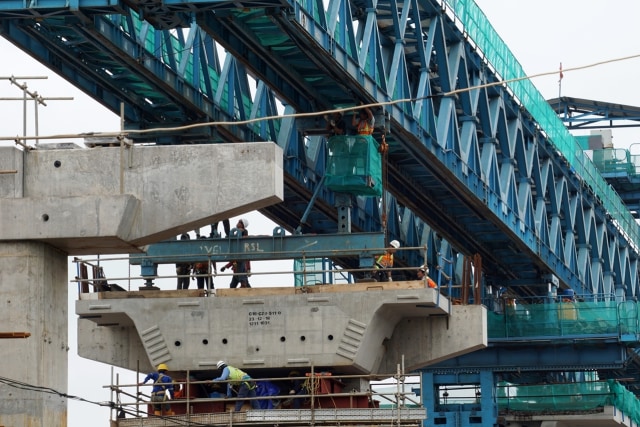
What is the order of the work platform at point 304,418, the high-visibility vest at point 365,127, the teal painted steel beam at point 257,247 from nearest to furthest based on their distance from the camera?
the work platform at point 304,418
the teal painted steel beam at point 257,247
the high-visibility vest at point 365,127

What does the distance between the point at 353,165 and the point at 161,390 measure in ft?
30.4

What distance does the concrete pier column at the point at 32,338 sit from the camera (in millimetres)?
27781

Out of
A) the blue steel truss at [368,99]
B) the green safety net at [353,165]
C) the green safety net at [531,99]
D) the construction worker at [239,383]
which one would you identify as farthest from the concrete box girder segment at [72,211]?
the green safety net at [531,99]

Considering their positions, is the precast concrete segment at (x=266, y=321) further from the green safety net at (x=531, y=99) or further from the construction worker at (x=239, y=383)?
the green safety net at (x=531, y=99)

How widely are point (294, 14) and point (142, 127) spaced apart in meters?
9.48

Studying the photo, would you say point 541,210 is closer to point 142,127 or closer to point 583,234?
point 583,234

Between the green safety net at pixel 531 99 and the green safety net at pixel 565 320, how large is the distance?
808 cm

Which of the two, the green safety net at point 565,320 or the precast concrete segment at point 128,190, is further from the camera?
the green safety net at point 565,320

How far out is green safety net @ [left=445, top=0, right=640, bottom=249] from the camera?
197 feet

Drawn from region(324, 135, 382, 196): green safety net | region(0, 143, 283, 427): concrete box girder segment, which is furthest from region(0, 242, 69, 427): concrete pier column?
region(324, 135, 382, 196): green safety net

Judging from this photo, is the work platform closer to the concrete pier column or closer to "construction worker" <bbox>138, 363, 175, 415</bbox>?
Answer: "construction worker" <bbox>138, 363, 175, 415</bbox>

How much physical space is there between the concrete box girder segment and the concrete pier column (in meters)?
0.02

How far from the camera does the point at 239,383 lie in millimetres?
41875

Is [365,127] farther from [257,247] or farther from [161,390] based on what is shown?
[161,390]
